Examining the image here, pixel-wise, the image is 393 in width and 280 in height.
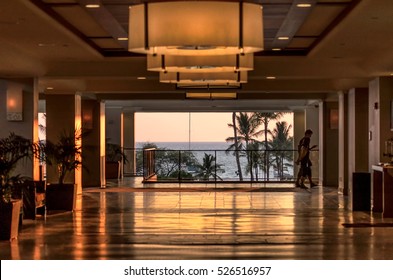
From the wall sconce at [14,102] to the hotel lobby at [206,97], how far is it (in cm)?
2

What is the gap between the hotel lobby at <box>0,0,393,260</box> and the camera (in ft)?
28.6

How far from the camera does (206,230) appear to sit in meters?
11.8

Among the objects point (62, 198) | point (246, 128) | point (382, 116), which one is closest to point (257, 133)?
point (246, 128)

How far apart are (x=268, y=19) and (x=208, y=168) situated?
15133 millimetres

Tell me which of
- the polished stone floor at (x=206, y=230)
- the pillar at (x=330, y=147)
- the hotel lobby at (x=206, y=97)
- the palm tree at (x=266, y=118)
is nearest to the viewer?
the hotel lobby at (x=206, y=97)

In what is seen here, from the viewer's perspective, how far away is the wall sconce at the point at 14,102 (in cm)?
1505

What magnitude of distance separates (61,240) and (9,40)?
2.82m

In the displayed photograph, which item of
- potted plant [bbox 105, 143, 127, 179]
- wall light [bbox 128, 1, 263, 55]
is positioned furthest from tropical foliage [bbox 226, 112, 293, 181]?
wall light [bbox 128, 1, 263, 55]

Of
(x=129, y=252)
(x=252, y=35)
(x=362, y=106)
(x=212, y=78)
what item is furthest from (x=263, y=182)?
(x=252, y=35)

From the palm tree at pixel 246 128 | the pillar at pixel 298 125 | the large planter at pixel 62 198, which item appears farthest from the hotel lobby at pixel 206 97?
the palm tree at pixel 246 128

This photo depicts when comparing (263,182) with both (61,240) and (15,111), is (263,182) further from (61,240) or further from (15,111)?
(61,240)

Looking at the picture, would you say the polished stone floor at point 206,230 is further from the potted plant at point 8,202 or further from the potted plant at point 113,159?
the potted plant at point 113,159

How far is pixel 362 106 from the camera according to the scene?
18203 mm

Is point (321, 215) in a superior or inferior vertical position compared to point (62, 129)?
inferior
